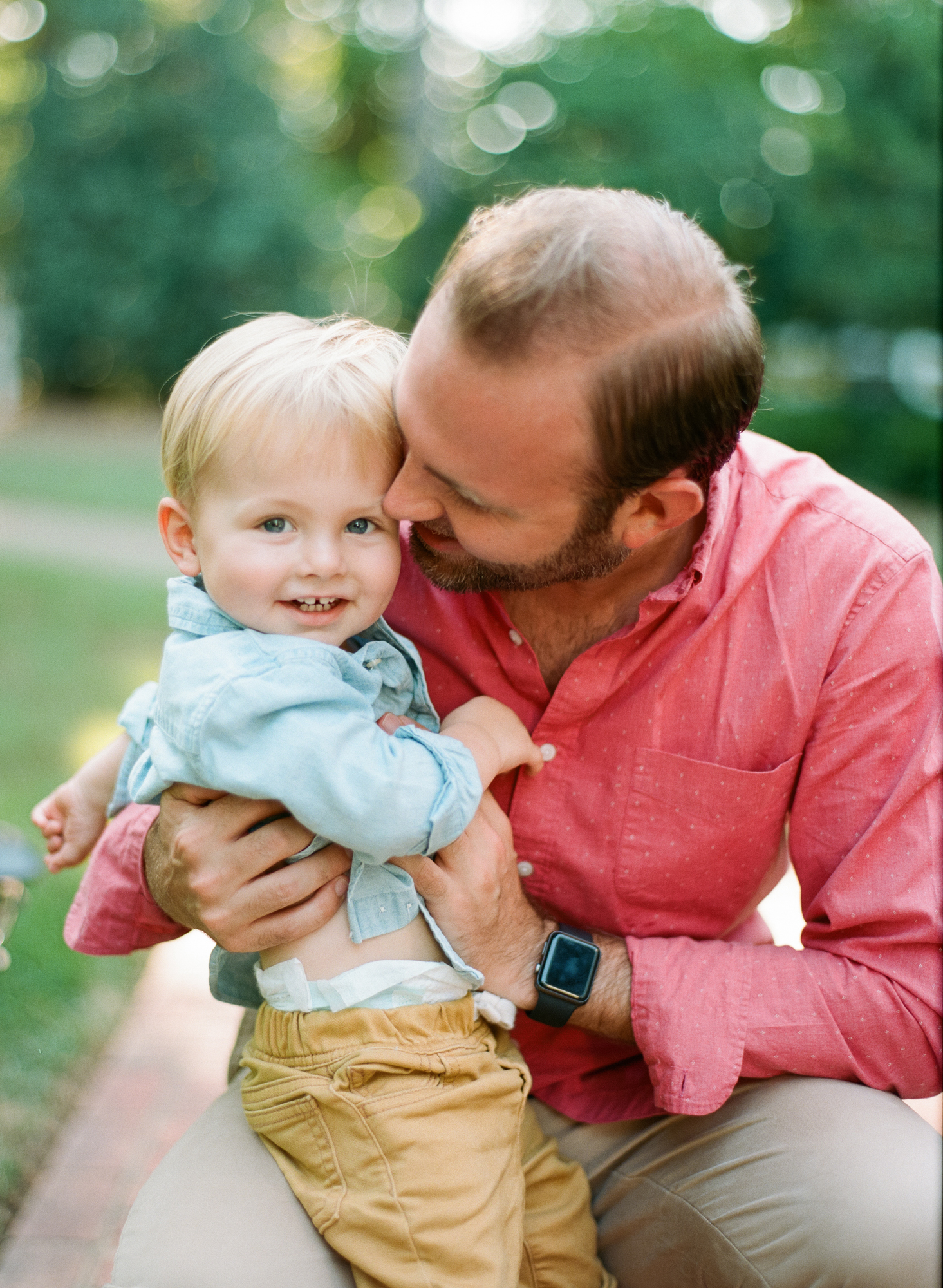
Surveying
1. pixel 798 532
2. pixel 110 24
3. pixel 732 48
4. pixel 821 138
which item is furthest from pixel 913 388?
pixel 798 532

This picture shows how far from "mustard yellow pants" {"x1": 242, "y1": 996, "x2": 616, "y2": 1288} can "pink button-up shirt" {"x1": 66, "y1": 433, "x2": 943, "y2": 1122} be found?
11.6 inches

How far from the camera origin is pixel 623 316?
1842 millimetres

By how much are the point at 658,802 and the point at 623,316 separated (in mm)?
836

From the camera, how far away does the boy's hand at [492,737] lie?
1968 mm

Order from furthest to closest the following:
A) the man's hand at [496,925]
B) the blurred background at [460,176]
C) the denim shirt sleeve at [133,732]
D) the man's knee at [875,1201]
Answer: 1. the blurred background at [460,176]
2. the denim shirt sleeve at [133,732]
3. the man's hand at [496,925]
4. the man's knee at [875,1201]

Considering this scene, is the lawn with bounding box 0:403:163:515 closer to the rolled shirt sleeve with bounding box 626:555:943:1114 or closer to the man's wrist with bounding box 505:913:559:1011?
the man's wrist with bounding box 505:913:559:1011

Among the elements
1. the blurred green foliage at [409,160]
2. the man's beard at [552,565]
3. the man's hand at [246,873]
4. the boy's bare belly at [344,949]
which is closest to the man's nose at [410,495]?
the man's beard at [552,565]

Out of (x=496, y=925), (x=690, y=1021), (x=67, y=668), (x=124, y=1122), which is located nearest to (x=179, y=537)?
(x=496, y=925)

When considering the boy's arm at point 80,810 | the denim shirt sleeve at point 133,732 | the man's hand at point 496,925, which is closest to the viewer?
the man's hand at point 496,925

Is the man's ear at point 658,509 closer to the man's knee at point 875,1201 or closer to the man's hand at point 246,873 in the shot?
the man's hand at point 246,873

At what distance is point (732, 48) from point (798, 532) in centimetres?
2031

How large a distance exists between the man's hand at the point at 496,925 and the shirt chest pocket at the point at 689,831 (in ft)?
0.39

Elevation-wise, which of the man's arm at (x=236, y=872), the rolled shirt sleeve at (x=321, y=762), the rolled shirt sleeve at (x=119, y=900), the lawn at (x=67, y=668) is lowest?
the lawn at (x=67, y=668)

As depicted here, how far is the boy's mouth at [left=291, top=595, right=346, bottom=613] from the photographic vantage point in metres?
1.90
